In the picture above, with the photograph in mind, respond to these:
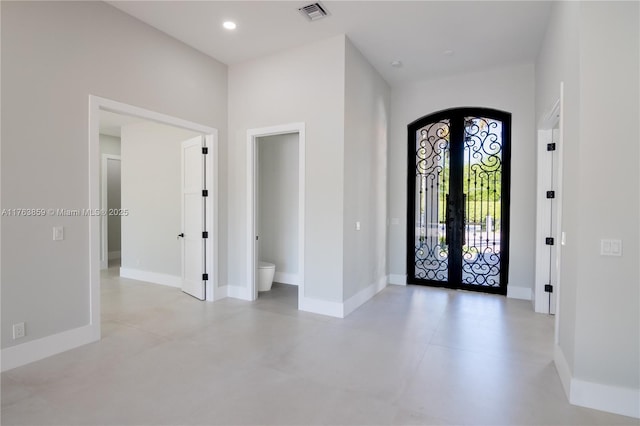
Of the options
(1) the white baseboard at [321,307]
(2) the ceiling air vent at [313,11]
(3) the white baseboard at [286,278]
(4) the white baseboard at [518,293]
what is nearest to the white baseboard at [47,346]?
(1) the white baseboard at [321,307]

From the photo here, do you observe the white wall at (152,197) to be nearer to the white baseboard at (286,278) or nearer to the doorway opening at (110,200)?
the doorway opening at (110,200)

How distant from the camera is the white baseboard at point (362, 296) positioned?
4230 millimetres

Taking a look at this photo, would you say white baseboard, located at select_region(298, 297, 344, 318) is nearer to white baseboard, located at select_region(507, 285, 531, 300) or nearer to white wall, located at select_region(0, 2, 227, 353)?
white wall, located at select_region(0, 2, 227, 353)

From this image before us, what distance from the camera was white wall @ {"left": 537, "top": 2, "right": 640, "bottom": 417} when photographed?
2191 millimetres

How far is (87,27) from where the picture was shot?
3.26 meters

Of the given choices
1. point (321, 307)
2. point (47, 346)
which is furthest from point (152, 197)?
point (321, 307)

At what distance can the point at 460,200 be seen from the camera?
213 inches

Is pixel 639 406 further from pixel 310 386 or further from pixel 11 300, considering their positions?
pixel 11 300

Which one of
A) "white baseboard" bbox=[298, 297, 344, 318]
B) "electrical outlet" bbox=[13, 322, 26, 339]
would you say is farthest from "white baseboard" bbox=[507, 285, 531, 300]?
"electrical outlet" bbox=[13, 322, 26, 339]

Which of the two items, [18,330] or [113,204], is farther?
[113,204]

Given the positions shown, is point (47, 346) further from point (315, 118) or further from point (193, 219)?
point (315, 118)

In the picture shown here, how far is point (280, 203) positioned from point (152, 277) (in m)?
2.59

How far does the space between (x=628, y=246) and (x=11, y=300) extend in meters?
4.59

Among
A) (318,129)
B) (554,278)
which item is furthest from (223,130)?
(554,278)
